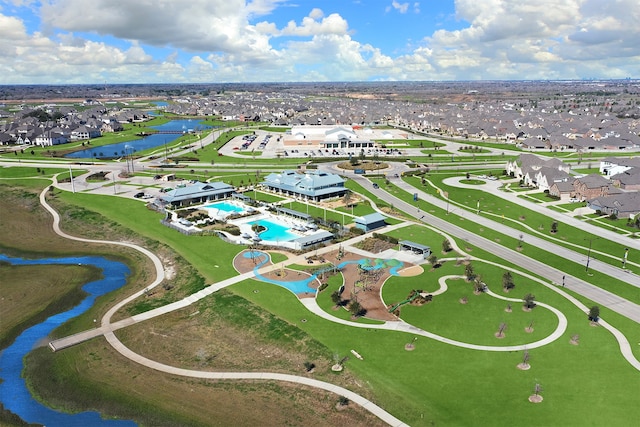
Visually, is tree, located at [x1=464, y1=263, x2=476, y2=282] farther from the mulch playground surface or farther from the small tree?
the mulch playground surface

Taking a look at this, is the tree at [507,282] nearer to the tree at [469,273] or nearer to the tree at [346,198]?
the tree at [469,273]

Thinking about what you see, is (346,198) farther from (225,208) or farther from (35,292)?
(35,292)

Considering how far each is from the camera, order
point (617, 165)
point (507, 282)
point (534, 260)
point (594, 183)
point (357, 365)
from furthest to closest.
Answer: point (617, 165) < point (594, 183) < point (534, 260) < point (507, 282) < point (357, 365)

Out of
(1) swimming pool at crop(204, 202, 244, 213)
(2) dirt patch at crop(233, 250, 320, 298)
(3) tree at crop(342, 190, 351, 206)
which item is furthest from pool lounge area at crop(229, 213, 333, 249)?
(3) tree at crop(342, 190, 351, 206)

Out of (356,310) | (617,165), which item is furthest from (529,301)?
(617,165)

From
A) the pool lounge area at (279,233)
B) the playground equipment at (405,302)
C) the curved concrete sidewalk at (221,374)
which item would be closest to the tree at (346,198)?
the pool lounge area at (279,233)
